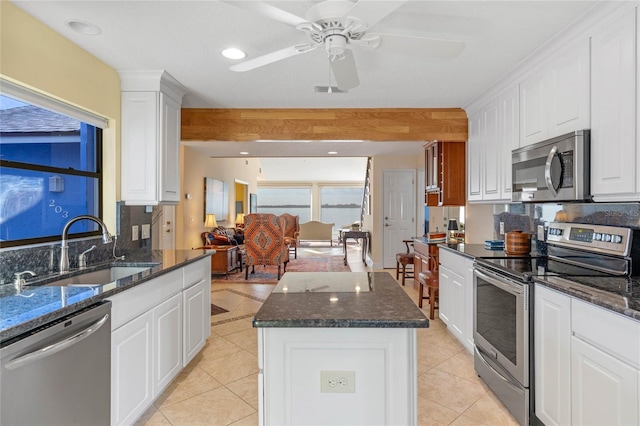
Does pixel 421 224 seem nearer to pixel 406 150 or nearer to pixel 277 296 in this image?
pixel 406 150

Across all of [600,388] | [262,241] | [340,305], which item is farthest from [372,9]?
[262,241]

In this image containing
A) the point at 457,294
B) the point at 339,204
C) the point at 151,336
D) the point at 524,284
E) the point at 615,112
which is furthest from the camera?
the point at 339,204

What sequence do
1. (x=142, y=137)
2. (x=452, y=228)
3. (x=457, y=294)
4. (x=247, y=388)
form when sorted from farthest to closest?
1. (x=452, y=228)
2. (x=457, y=294)
3. (x=142, y=137)
4. (x=247, y=388)

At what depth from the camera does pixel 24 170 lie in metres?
2.08

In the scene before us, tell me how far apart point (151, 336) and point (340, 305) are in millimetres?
1272

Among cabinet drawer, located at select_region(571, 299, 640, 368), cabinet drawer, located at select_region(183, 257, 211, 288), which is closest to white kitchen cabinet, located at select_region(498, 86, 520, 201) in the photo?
cabinet drawer, located at select_region(571, 299, 640, 368)

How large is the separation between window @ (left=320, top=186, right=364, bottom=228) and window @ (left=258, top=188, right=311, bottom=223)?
0.55m

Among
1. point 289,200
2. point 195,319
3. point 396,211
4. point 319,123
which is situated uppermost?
point 319,123

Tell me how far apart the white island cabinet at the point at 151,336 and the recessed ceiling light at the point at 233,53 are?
5.13ft

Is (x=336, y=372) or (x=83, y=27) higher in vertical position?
(x=83, y=27)

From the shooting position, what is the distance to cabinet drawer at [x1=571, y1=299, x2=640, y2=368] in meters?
1.31

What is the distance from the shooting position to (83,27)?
2.13 metres

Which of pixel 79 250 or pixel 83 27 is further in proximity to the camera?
pixel 79 250

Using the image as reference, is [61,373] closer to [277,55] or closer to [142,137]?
[277,55]
